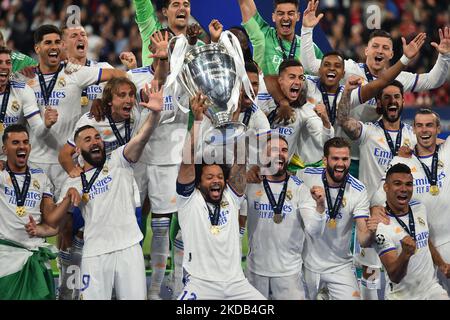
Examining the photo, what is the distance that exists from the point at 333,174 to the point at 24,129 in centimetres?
247

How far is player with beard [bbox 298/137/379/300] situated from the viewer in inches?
367

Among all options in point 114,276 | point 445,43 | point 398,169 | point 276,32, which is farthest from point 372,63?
point 114,276

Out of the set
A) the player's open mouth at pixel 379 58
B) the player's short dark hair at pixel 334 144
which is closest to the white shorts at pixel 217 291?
the player's short dark hair at pixel 334 144

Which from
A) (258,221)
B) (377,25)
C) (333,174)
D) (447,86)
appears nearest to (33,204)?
(258,221)

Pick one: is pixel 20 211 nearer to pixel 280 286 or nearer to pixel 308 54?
pixel 280 286

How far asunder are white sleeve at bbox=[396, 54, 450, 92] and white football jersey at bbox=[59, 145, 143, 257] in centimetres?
292

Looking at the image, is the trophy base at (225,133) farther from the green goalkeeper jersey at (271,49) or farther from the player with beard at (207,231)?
the green goalkeeper jersey at (271,49)

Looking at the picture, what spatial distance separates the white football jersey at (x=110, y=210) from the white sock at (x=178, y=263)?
30.8 inches

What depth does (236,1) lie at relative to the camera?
11.4 metres

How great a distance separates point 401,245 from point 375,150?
4.21 feet

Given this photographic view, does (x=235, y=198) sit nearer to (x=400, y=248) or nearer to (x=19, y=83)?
(x=400, y=248)

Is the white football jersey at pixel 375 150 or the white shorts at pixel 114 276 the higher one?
the white football jersey at pixel 375 150

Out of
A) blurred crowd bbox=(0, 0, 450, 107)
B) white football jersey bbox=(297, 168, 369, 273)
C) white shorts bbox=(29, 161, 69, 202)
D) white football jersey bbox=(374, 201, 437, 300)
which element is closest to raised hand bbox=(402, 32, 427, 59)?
white football jersey bbox=(297, 168, 369, 273)

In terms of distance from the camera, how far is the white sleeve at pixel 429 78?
10.5m
